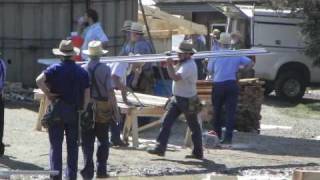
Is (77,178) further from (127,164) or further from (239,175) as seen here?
(239,175)

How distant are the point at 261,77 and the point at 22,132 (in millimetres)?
10989

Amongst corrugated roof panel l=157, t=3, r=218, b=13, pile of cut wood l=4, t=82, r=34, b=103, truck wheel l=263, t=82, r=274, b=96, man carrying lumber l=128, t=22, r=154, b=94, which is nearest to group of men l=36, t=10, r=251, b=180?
man carrying lumber l=128, t=22, r=154, b=94

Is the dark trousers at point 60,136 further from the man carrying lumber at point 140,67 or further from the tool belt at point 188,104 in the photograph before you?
the man carrying lumber at point 140,67

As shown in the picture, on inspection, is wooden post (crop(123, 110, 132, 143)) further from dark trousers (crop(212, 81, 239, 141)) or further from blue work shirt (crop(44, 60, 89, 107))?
blue work shirt (crop(44, 60, 89, 107))

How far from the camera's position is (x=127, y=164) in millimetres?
11773

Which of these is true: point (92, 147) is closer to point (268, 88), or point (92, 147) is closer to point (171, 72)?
point (171, 72)

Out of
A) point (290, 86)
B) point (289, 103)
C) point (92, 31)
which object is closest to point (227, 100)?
point (92, 31)

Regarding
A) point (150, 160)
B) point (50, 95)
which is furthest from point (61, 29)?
point (50, 95)

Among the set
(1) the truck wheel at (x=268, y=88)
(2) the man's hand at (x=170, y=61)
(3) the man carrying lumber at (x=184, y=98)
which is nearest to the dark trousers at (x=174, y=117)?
(3) the man carrying lumber at (x=184, y=98)

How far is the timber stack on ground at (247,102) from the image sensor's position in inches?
632

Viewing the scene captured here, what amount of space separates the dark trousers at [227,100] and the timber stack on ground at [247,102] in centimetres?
217

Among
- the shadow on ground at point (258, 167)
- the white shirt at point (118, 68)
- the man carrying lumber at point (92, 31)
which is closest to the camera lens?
the shadow on ground at point (258, 167)

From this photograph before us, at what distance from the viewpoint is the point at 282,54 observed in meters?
24.1

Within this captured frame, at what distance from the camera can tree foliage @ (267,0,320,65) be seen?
23.2 m
